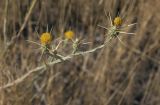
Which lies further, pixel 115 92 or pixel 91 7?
pixel 91 7

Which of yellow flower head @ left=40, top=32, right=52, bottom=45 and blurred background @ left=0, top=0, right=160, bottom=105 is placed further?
blurred background @ left=0, top=0, right=160, bottom=105

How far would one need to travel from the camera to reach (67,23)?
237 centimetres

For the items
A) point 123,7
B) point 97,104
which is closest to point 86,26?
point 123,7

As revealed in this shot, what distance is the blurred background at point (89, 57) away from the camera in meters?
1.98

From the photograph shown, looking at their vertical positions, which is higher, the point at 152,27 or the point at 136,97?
the point at 152,27

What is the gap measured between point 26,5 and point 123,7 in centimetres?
60

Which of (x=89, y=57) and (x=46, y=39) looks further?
(x=89, y=57)

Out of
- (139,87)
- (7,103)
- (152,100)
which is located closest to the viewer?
(7,103)

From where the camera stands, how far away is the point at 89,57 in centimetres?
237

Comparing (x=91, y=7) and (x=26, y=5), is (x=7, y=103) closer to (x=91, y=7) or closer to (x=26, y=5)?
(x=26, y=5)

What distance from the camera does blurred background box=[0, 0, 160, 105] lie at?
1.98m

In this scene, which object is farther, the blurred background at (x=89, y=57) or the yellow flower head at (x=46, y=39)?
the blurred background at (x=89, y=57)

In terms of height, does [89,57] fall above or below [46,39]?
below

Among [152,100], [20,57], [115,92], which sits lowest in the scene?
[152,100]
